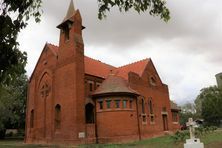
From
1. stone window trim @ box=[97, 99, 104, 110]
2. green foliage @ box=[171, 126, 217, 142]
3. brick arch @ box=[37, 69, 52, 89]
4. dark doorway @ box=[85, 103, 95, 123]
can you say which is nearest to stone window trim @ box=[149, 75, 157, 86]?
green foliage @ box=[171, 126, 217, 142]

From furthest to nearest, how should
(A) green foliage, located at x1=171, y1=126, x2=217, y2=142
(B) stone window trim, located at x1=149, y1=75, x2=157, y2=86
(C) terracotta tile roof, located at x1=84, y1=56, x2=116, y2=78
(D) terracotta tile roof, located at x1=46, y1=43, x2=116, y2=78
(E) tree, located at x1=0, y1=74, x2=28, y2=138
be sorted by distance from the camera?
(E) tree, located at x1=0, y1=74, x2=28, y2=138 < (B) stone window trim, located at x1=149, y1=75, x2=157, y2=86 < (D) terracotta tile roof, located at x1=46, y1=43, x2=116, y2=78 < (C) terracotta tile roof, located at x1=84, y1=56, x2=116, y2=78 < (A) green foliage, located at x1=171, y1=126, x2=217, y2=142

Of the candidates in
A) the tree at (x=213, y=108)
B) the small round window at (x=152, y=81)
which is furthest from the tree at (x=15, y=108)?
the tree at (x=213, y=108)

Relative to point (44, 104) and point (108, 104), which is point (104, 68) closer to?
point (108, 104)

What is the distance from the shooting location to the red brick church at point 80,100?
30.6 meters

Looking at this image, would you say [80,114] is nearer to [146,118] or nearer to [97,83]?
[97,83]

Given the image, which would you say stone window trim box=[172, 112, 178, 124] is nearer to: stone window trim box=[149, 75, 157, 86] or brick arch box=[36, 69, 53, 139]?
stone window trim box=[149, 75, 157, 86]

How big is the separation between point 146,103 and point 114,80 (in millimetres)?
7217

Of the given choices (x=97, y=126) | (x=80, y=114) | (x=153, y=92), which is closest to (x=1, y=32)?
(x=80, y=114)

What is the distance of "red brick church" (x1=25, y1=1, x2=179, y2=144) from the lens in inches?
1203

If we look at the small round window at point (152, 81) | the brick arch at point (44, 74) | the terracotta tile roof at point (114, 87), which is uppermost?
the brick arch at point (44, 74)

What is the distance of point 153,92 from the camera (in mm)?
40344

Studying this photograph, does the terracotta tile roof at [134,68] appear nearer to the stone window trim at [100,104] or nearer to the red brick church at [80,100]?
the red brick church at [80,100]

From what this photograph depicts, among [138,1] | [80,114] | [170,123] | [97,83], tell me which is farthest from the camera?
[170,123]

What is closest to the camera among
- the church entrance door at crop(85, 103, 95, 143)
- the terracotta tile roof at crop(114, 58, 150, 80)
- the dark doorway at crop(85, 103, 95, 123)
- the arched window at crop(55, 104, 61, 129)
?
the church entrance door at crop(85, 103, 95, 143)
